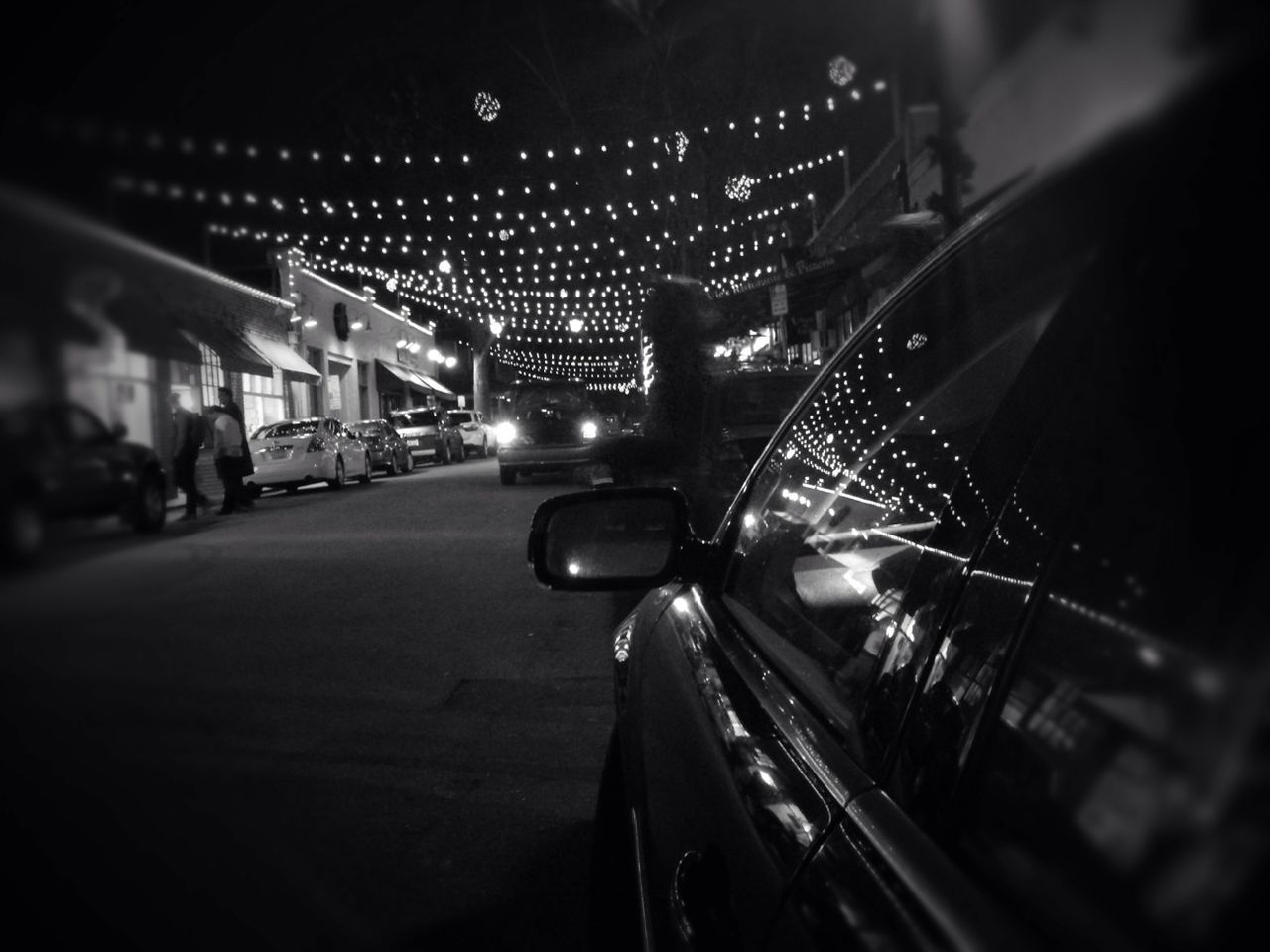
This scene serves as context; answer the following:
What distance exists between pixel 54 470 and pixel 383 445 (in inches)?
1025

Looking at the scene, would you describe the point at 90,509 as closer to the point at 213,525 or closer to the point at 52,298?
the point at 52,298

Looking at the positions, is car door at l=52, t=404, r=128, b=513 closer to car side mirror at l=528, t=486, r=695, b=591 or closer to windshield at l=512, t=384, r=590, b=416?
car side mirror at l=528, t=486, r=695, b=591

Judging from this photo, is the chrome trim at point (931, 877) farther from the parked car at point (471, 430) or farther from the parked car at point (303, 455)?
the parked car at point (471, 430)

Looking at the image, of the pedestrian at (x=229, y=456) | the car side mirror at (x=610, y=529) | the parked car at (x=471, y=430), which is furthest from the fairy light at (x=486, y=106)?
the car side mirror at (x=610, y=529)

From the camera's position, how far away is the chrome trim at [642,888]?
1.53 meters

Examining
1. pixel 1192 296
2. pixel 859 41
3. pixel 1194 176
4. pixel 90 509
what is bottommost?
pixel 90 509

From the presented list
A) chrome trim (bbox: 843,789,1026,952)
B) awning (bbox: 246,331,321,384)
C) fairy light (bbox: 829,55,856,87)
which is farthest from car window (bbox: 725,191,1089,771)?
fairy light (bbox: 829,55,856,87)

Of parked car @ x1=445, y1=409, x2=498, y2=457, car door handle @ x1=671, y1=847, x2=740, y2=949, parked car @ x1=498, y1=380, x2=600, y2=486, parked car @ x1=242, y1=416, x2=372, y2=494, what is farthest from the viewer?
parked car @ x1=445, y1=409, x2=498, y2=457

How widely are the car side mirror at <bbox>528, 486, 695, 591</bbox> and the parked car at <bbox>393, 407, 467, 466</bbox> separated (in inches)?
1175

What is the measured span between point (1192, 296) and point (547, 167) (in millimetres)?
21991

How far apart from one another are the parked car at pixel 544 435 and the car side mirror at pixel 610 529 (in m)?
17.1

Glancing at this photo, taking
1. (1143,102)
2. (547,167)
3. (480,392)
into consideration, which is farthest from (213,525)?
(480,392)

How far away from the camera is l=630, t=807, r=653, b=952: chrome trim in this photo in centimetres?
153

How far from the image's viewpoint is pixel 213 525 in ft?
45.4
